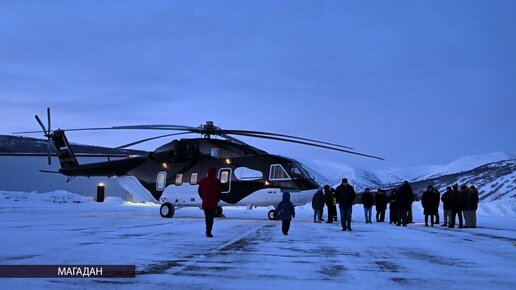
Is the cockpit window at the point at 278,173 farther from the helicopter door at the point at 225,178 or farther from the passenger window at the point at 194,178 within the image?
the passenger window at the point at 194,178

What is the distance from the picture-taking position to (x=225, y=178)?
70.2ft

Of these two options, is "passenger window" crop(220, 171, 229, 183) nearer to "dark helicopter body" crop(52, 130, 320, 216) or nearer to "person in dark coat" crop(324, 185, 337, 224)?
"dark helicopter body" crop(52, 130, 320, 216)

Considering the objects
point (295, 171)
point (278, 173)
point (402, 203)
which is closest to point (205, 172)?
point (278, 173)

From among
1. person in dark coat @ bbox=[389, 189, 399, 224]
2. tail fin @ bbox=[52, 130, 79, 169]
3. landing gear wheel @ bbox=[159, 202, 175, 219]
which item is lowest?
landing gear wheel @ bbox=[159, 202, 175, 219]

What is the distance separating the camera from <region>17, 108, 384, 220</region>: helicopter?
68.4 feet

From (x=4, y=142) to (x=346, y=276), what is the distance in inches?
2947

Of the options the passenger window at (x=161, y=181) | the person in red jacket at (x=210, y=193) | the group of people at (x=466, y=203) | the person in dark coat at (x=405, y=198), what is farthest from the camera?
the passenger window at (x=161, y=181)

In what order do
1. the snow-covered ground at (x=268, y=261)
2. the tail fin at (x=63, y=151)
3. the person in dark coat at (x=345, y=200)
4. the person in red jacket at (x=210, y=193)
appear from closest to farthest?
the snow-covered ground at (x=268, y=261) → the person in red jacket at (x=210, y=193) → the person in dark coat at (x=345, y=200) → the tail fin at (x=63, y=151)

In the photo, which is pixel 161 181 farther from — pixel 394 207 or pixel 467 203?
pixel 467 203

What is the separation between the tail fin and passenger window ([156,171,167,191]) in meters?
5.60

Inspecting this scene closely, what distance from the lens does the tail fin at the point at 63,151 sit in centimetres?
2562

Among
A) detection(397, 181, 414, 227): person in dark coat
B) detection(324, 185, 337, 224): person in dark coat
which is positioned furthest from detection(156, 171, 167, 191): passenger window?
detection(397, 181, 414, 227): person in dark coat

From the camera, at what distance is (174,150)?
2241 cm

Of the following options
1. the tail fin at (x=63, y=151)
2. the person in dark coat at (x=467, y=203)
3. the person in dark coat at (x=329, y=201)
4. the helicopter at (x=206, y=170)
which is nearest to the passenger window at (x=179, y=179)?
the helicopter at (x=206, y=170)
